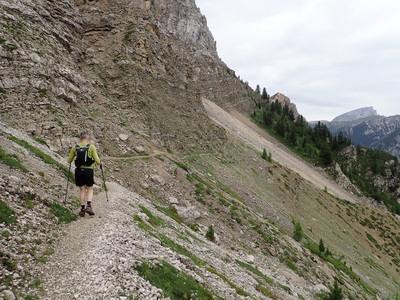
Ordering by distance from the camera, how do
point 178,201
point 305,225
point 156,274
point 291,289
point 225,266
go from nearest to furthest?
point 156,274 → point 225,266 → point 291,289 → point 178,201 → point 305,225

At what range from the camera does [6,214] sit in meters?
11.1

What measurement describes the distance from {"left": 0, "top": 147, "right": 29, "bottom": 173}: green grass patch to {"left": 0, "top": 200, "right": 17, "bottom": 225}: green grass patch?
5160 mm

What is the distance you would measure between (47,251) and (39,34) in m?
36.9

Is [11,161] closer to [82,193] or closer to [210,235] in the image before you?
[82,193]

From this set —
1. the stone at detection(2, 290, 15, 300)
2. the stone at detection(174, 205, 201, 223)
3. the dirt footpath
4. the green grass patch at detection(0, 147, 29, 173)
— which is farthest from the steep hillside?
the dirt footpath

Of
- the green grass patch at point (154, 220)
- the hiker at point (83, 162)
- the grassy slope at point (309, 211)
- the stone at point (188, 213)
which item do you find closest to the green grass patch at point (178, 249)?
the green grass patch at point (154, 220)

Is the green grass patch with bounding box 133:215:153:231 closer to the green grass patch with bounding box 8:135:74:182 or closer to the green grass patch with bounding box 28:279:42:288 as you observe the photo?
the green grass patch with bounding box 8:135:74:182

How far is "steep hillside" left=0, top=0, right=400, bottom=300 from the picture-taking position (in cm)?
1124

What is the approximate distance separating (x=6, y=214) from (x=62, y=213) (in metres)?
3.25

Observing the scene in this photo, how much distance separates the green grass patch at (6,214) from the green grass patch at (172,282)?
562 cm

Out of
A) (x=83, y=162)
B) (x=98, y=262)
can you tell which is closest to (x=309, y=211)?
(x=83, y=162)

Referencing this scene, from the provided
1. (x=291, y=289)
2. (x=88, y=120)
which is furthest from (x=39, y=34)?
(x=291, y=289)

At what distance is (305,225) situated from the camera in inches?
2010

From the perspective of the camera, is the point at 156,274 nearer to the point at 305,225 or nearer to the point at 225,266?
the point at 225,266
